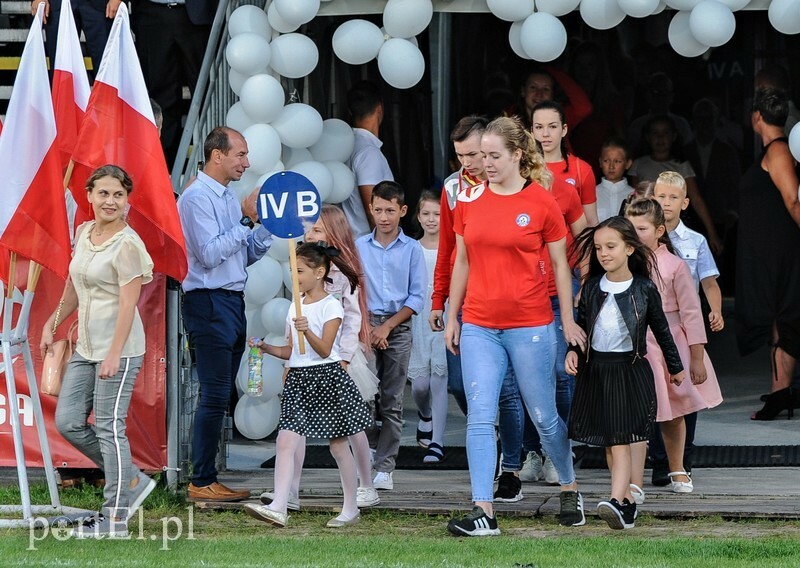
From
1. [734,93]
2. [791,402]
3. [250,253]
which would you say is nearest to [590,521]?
[250,253]

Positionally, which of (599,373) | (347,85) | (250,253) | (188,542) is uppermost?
(347,85)

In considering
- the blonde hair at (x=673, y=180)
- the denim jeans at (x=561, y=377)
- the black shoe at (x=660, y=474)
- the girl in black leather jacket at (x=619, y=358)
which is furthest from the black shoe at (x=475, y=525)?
the blonde hair at (x=673, y=180)

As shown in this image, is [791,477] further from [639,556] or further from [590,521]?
[639,556]

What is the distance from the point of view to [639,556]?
590 cm

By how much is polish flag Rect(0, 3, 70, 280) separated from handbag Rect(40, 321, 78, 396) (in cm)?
39

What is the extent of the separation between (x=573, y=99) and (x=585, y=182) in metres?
3.64

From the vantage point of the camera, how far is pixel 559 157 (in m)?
7.84

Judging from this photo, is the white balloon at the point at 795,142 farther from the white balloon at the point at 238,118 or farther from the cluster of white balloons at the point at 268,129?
the white balloon at the point at 238,118

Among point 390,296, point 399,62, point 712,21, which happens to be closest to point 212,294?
point 390,296

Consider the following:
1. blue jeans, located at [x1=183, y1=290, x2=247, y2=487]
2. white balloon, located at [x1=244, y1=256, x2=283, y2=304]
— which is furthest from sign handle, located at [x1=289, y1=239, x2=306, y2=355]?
white balloon, located at [x1=244, y1=256, x2=283, y2=304]

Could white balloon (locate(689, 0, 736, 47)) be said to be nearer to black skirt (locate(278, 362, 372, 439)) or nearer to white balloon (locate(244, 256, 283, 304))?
white balloon (locate(244, 256, 283, 304))

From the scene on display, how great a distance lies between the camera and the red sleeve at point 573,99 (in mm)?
11305

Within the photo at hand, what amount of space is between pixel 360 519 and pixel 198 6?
4.40 m

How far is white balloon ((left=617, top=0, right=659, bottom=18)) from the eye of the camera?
8.55 meters
